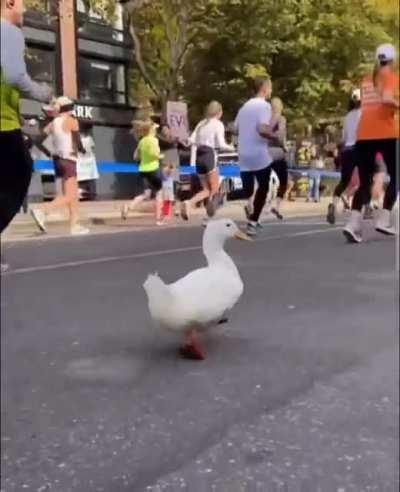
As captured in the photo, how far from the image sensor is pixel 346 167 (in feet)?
1.85

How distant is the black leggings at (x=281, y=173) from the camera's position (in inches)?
22.8

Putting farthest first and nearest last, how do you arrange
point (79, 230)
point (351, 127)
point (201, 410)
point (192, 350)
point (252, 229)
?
point (201, 410) < point (192, 350) < point (79, 230) < point (252, 229) < point (351, 127)

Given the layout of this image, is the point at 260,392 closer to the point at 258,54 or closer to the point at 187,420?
the point at 187,420

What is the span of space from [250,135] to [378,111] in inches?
4.9

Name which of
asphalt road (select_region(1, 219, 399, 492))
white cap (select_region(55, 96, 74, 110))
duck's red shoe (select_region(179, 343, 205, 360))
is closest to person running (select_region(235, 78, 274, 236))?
white cap (select_region(55, 96, 74, 110))

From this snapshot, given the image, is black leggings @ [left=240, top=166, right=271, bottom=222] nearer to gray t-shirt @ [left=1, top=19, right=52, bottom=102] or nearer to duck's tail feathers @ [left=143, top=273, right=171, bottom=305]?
duck's tail feathers @ [left=143, top=273, right=171, bottom=305]

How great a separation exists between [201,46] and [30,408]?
407 centimetres

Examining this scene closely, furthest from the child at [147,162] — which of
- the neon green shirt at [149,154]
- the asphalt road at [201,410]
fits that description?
the asphalt road at [201,410]

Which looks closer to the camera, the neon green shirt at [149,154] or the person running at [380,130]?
the person running at [380,130]

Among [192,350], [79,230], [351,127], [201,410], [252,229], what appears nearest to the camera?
[351,127]

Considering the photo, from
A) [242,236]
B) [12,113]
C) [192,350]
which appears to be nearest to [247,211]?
[242,236]

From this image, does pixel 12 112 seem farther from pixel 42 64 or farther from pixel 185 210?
pixel 185 210

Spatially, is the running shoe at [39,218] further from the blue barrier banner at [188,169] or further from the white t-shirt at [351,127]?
the white t-shirt at [351,127]

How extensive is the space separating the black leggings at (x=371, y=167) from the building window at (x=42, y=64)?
0.16 m
